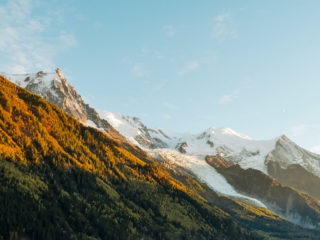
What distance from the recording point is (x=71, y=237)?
183375 millimetres

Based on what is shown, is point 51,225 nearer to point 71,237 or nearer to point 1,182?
point 71,237

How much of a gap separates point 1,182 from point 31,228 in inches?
1388

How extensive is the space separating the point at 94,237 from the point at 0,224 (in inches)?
2046

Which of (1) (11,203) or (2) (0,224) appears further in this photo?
(1) (11,203)

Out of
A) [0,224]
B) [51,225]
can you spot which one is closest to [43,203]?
[51,225]

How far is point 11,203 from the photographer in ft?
598

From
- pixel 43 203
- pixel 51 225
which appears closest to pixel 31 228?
pixel 51 225

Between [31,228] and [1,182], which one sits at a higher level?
[1,182]

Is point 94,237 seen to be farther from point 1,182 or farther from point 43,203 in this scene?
point 1,182

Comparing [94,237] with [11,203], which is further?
[94,237]

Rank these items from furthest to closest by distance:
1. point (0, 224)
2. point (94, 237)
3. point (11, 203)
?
point (94, 237) < point (11, 203) < point (0, 224)

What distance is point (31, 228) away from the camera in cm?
17650

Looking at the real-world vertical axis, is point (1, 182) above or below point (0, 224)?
above

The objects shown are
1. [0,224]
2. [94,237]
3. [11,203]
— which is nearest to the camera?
[0,224]
